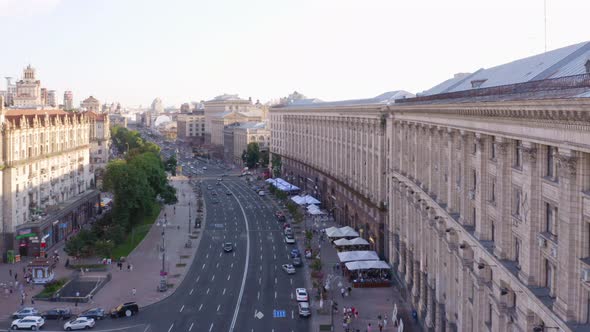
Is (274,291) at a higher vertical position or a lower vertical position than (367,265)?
lower

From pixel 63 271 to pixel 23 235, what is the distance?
30.9 feet

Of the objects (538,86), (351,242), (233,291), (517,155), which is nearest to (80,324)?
(233,291)

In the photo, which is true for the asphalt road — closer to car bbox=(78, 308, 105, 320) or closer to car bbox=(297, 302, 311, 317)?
car bbox=(297, 302, 311, 317)

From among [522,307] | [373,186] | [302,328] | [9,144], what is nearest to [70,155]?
[9,144]

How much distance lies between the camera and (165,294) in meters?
62.3

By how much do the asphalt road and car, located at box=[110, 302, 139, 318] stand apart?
0.74 metres

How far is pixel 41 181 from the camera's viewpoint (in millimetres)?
86438

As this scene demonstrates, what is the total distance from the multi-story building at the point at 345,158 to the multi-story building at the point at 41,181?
39.5 meters

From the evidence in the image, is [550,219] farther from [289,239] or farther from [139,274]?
[289,239]

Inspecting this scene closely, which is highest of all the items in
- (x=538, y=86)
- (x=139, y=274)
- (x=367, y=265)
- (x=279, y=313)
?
(x=538, y=86)

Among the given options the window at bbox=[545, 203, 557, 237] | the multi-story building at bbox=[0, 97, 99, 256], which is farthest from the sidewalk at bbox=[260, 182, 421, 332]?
the multi-story building at bbox=[0, 97, 99, 256]

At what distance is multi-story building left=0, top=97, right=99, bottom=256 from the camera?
76.2 meters

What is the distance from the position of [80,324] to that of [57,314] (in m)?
4.34

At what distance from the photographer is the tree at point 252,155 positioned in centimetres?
18525
